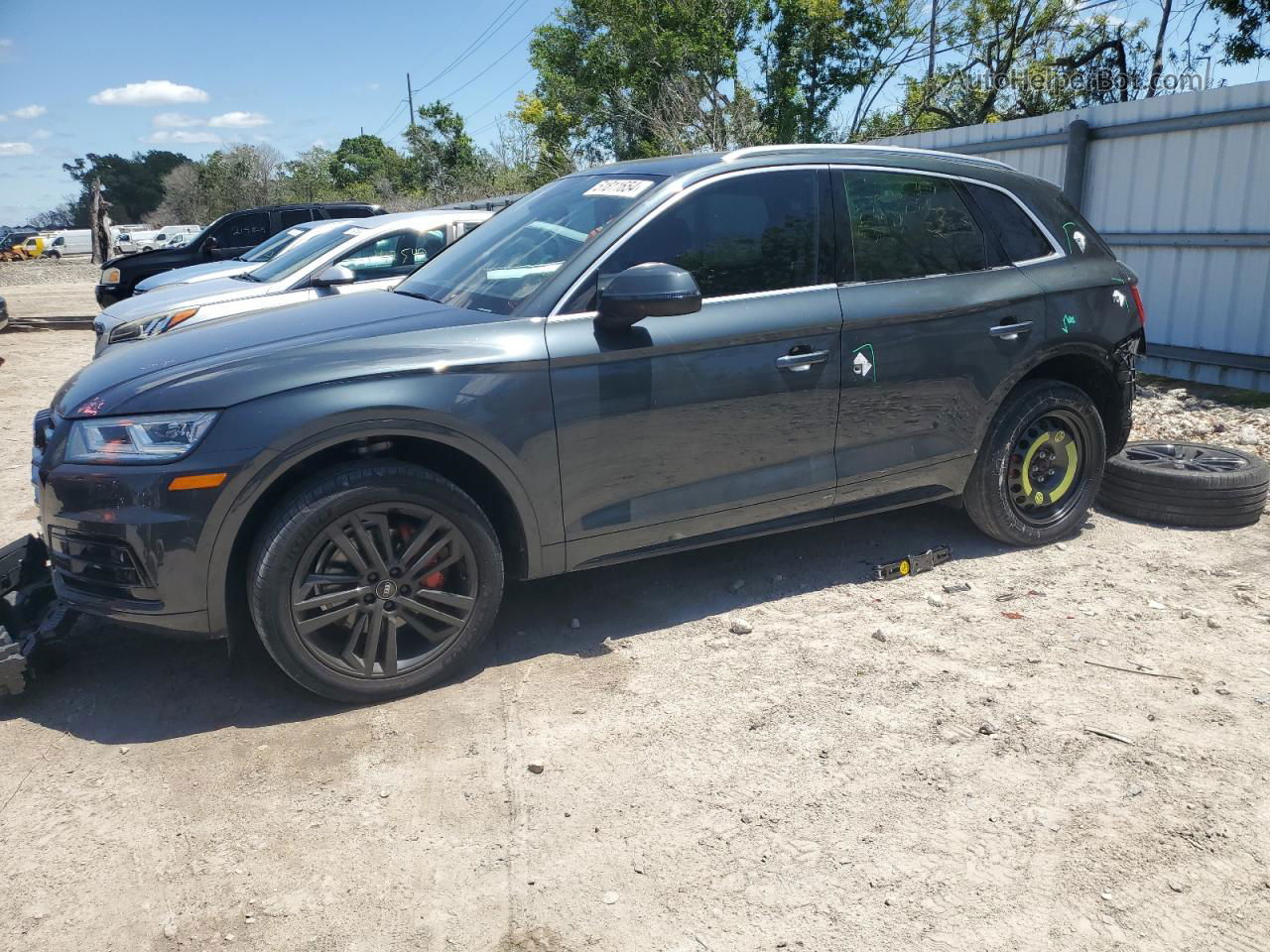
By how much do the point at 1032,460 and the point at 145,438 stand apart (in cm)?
394

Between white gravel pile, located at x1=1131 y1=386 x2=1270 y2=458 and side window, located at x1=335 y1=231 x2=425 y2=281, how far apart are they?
6.14 meters

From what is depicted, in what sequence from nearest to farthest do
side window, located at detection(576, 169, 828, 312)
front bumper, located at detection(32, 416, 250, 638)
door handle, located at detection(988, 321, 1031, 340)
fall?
1. front bumper, located at detection(32, 416, 250, 638)
2. side window, located at detection(576, 169, 828, 312)
3. door handle, located at detection(988, 321, 1031, 340)

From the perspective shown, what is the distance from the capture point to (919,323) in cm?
455

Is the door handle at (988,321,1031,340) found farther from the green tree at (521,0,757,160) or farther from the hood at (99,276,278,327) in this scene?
the green tree at (521,0,757,160)

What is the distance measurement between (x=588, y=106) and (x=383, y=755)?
110 ft

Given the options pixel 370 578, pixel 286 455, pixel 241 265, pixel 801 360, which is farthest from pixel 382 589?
pixel 241 265

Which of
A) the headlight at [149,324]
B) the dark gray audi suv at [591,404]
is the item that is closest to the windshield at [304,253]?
the headlight at [149,324]

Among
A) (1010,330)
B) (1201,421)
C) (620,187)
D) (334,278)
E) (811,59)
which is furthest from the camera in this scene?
(811,59)

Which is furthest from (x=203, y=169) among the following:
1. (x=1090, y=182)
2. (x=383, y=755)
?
(x=383, y=755)

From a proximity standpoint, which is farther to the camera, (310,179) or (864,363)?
(310,179)

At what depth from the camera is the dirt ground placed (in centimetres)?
264

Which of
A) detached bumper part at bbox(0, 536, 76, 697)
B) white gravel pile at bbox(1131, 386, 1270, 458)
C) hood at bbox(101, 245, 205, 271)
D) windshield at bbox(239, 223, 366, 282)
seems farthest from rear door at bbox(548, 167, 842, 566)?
hood at bbox(101, 245, 205, 271)

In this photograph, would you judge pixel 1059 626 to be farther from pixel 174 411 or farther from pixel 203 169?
pixel 203 169

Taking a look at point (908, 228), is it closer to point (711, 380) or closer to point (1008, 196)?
point (1008, 196)
